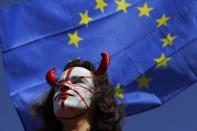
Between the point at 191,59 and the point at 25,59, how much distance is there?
2288mm

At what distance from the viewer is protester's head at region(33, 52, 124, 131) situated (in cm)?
552

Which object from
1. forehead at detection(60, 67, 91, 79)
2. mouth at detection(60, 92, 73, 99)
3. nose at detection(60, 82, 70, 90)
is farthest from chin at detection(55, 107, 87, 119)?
forehead at detection(60, 67, 91, 79)

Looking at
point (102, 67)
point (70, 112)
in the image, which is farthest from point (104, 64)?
point (70, 112)

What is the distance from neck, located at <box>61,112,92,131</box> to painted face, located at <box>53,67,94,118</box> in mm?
76

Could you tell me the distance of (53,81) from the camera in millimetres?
6016

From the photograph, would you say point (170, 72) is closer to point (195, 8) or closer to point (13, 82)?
point (195, 8)

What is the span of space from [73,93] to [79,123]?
0.33m

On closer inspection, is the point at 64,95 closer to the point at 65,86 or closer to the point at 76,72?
the point at 65,86

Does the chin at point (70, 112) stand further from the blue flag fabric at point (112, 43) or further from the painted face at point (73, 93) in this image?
the blue flag fabric at point (112, 43)

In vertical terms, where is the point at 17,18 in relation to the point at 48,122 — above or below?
above

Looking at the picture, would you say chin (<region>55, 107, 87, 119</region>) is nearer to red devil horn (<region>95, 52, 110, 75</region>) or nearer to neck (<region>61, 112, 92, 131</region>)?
neck (<region>61, 112, 92, 131</region>)

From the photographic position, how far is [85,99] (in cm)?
560

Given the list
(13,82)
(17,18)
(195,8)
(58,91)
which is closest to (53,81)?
(58,91)

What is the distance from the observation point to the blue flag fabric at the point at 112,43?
275 inches
